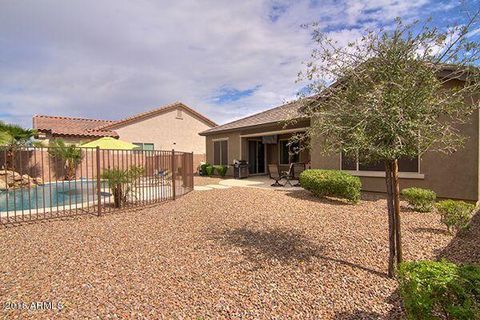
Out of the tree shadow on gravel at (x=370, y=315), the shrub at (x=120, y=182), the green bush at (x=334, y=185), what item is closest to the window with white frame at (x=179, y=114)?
the shrub at (x=120, y=182)

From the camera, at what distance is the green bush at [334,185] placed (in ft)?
29.4

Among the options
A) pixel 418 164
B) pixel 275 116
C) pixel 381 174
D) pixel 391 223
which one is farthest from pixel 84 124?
pixel 391 223

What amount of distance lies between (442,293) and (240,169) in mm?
15269

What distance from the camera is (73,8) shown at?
985cm

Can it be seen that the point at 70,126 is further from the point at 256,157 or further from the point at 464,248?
the point at 464,248

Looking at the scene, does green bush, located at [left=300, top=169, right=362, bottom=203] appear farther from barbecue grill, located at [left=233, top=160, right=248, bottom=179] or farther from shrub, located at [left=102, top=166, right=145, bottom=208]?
barbecue grill, located at [left=233, top=160, right=248, bottom=179]

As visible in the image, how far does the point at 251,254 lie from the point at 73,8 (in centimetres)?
1117

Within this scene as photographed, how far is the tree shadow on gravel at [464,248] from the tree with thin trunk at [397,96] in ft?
5.60

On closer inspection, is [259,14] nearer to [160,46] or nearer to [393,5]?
[393,5]

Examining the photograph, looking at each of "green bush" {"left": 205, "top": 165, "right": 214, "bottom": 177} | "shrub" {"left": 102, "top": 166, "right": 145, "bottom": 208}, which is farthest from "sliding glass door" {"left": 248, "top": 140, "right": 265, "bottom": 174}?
"shrub" {"left": 102, "top": 166, "right": 145, "bottom": 208}

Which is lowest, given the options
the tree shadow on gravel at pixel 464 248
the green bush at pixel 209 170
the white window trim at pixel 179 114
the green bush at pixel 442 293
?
the tree shadow on gravel at pixel 464 248

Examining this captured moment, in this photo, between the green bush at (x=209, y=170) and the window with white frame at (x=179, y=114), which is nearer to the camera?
the green bush at (x=209, y=170)

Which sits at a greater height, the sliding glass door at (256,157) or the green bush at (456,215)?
the sliding glass door at (256,157)

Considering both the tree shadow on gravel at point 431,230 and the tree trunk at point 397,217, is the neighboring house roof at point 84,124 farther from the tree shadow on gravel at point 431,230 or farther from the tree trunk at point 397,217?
the tree trunk at point 397,217
